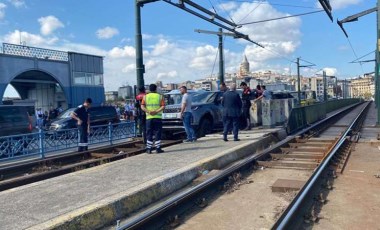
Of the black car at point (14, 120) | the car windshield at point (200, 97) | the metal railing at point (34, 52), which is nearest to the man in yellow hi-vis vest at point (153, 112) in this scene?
the car windshield at point (200, 97)

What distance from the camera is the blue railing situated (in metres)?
11.6

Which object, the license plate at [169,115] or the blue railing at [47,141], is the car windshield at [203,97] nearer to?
the license plate at [169,115]

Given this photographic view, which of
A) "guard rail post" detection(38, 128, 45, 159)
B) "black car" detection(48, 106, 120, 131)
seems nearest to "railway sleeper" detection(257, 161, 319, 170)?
"guard rail post" detection(38, 128, 45, 159)

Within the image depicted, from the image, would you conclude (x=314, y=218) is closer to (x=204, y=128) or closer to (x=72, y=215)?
(x=72, y=215)

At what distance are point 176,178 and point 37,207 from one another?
97.2 inches

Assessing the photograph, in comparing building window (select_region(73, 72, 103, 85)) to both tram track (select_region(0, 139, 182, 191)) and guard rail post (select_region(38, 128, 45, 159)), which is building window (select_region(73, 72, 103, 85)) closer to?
guard rail post (select_region(38, 128, 45, 159))

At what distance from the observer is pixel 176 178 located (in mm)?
6902

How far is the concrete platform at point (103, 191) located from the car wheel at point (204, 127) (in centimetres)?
436

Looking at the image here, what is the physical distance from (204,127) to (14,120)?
22.6 feet

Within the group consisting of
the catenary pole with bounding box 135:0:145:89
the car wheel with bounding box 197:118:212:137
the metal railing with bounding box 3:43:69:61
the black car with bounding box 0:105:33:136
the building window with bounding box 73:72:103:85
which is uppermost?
the metal railing with bounding box 3:43:69:61

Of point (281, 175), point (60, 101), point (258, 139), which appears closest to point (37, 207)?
point (281, 175)

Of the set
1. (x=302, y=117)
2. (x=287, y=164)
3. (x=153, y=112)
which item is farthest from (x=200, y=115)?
(x=302, y=117)

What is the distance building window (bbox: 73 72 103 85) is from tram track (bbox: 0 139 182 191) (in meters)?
29.3

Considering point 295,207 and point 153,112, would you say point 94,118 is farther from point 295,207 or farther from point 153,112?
point 295,207
